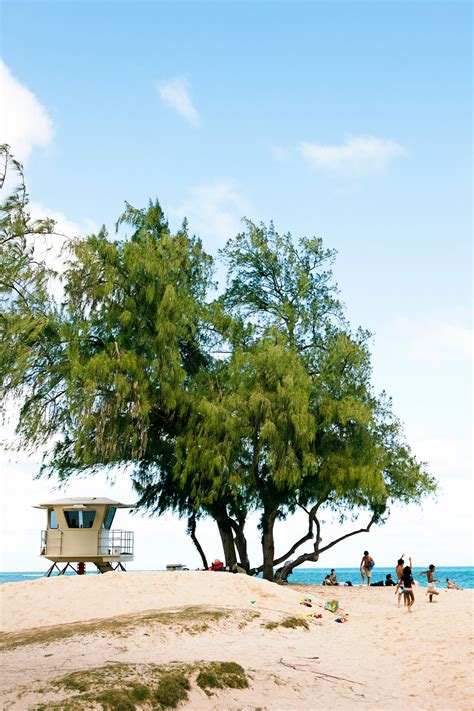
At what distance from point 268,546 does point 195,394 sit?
7597 mm

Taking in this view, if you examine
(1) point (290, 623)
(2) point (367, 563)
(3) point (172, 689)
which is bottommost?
(3) point (172, 689)

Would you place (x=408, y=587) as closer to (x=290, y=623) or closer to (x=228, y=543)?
(x=290, y=623)

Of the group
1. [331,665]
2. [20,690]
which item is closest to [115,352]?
[331,665]

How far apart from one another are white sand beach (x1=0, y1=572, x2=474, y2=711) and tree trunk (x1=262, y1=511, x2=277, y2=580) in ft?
25.2

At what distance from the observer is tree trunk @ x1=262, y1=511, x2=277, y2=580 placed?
36.7m

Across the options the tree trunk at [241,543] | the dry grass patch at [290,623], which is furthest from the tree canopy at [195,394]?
the dry grass patch at [290,623]

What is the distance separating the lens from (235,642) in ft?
64.7

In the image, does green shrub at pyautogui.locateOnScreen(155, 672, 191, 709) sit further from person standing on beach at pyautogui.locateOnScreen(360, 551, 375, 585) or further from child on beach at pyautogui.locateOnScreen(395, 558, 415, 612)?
person standing on beach at pyautogui.locateOnScreen(360, 551, 375, 585)

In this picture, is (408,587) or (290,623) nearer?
(290,623)

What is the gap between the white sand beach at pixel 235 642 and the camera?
15570 mm

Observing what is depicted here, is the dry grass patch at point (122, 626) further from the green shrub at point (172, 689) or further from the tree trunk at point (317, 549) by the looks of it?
the tree trunk at point (317, 549)

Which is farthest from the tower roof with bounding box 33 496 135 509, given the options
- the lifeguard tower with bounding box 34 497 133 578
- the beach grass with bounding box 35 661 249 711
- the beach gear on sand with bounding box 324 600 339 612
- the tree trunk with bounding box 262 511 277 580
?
the beach grass with bounding box 35 661 249 711

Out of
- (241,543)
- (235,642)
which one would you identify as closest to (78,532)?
(241,543)

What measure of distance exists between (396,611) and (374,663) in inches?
324
